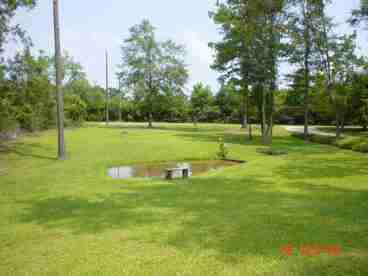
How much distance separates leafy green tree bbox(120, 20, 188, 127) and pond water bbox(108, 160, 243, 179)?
2670cm

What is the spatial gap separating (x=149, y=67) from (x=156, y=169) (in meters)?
29.1

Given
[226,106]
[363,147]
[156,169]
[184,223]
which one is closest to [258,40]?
[363,147]

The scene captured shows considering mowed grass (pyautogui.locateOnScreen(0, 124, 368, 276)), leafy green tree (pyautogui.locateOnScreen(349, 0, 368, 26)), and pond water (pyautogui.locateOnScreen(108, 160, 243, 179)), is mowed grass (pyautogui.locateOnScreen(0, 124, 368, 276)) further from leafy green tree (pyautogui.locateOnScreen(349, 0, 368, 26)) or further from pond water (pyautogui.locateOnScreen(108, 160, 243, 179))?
leafy green tree (pyautogui.locateOnScreen(349, 0, 368, 26))

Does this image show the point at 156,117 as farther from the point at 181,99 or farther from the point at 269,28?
the point at 269,28

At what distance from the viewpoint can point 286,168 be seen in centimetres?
1055

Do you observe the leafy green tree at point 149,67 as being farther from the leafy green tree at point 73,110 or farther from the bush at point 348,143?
the bush at point 348,143

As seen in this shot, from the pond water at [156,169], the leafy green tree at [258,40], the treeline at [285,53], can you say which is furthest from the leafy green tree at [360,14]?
the pond water at [156,169]

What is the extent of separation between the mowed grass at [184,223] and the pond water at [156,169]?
1.02 metres

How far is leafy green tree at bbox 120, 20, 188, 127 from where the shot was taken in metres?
38.6

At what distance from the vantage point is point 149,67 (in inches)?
1515

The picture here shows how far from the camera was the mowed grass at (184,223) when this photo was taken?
364 centimetres

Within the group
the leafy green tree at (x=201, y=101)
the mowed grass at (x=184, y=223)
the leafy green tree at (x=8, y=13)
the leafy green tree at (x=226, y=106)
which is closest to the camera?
the mowed grass at (x=184, y=223)

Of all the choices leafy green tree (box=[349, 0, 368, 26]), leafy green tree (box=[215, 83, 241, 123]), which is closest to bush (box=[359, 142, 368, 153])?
leafy green tree (box=[349, 0, 368, 26])
